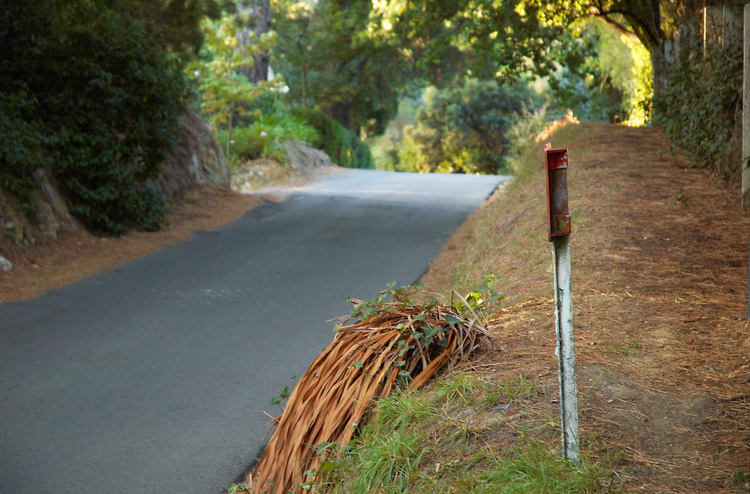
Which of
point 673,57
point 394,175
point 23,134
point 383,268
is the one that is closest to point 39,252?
point 23,134

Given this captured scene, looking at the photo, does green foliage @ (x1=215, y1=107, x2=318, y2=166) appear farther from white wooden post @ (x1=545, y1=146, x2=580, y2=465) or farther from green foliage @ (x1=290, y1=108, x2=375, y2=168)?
white wooden post @ (x1=545, y1=146, x2=580, y2=465)

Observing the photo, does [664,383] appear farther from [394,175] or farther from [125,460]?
[394,175]

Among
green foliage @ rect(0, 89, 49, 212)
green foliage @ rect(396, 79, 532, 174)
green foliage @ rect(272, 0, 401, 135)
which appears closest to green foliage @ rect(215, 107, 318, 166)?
green foliage @ rect(272, 0, 401, 135)

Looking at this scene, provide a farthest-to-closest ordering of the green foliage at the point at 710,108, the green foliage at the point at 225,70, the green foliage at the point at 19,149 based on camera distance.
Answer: the green foliage at the point at 225,70 < the green foliage at the point at 19,149 < the green foliage at the point at 710,108

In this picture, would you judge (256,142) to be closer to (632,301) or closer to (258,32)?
(258,32)

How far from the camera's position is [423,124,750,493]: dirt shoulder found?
268cm

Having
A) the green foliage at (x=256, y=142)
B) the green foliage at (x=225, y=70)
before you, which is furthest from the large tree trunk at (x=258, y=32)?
the green foliage at (x=225, y=70)

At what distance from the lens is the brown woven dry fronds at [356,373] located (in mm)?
3350

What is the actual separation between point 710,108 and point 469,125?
23.6m

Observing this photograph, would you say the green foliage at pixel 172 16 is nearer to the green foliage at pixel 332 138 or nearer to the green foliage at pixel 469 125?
the green foliage at pixel 332 138

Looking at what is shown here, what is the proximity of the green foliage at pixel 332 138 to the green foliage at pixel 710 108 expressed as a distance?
1595 centimetres

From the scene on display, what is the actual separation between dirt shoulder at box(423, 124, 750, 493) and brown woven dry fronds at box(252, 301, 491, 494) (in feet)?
0.83

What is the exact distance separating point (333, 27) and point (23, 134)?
21.3 m

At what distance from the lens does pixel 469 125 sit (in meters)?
31.4
